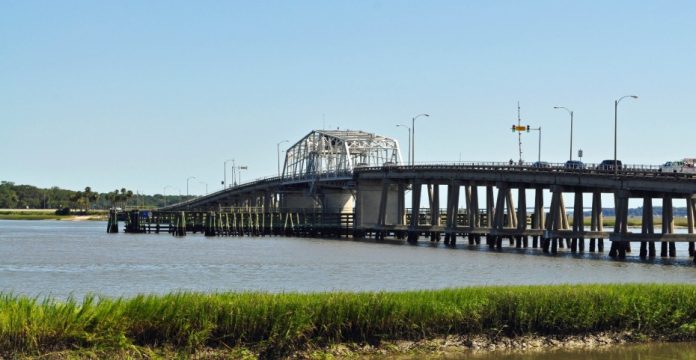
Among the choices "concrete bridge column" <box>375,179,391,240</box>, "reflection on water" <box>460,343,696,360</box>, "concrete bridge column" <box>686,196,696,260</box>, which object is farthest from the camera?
"concrete bridge column" <box>375,179,391,240</box>

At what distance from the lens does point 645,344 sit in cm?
3641

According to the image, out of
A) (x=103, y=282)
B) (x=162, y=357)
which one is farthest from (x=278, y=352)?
(x=103, y=282)

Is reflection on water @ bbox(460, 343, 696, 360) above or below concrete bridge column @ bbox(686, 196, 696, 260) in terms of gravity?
below

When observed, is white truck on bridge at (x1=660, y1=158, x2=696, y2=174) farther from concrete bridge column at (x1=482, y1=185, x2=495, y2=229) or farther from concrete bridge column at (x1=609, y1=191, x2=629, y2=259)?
concrete bridge column at (x1=482, y1=185, x2=495, y2=229)

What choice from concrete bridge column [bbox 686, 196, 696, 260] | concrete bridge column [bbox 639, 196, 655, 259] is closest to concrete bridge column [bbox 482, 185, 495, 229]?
concrete bridge column [bbox 686, 196, 696, 260]

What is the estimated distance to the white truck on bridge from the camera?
304 feet

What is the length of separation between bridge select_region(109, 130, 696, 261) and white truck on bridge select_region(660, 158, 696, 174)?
3.32 meters

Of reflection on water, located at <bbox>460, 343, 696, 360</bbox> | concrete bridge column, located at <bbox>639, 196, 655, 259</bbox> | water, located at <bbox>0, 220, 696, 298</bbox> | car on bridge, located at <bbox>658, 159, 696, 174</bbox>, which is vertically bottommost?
reflection on water, located at <bbox>460, 343, 696, 360</bbox>

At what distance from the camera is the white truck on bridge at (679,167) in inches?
3646

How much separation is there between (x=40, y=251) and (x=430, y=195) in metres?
56.1

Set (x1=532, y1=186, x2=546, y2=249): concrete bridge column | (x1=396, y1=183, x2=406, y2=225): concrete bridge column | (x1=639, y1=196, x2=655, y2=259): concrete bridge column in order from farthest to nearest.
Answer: (x1=396, y1=183, x2=406, y2=225): concrete bridge column < (x1=532, y1=186, x2=546, y2=249): concrete bridge column < (x1=639, y1=196, x2=655, y2=259): concrete bridge column

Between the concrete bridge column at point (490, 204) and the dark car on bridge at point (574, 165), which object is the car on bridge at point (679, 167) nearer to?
the dark car on bridge at point (574, 165)

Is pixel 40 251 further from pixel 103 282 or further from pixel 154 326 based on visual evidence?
pixel 154 326

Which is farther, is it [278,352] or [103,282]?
[103,282]
